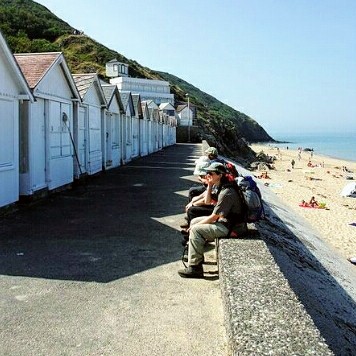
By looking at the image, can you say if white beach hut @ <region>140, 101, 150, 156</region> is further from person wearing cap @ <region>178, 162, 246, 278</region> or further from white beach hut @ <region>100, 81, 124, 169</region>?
person wearing cap @ <region>178, 162, 246, 278</region>

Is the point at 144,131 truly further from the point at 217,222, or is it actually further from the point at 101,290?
the point at 101,290

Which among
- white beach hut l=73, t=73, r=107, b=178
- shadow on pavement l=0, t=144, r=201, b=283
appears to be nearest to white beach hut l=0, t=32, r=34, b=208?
shadow on pavement l=0, t=144, r=201, b=283

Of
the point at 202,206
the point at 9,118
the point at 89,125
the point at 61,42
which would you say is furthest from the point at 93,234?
the point at 61,42

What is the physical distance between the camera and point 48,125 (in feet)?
42.2

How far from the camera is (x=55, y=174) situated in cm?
1352

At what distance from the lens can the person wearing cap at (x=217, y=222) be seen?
6043 millimetres

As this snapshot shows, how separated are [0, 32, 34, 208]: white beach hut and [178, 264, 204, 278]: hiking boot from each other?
18.6 feet

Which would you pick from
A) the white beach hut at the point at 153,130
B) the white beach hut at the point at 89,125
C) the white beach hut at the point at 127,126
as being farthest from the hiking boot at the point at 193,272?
the white beach hut at the point at 153,130

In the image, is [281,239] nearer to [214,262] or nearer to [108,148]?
[214,262]

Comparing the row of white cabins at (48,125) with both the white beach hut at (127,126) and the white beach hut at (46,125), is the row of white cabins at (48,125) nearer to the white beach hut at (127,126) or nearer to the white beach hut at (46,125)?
the white beach hut at (46,125)

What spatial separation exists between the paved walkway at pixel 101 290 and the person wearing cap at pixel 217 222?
0.73 feet

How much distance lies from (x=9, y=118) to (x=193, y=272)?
6.47m

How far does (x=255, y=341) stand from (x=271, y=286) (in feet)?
3.95

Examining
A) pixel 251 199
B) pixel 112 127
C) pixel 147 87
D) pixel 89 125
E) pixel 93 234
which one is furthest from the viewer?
pixel 147 87
